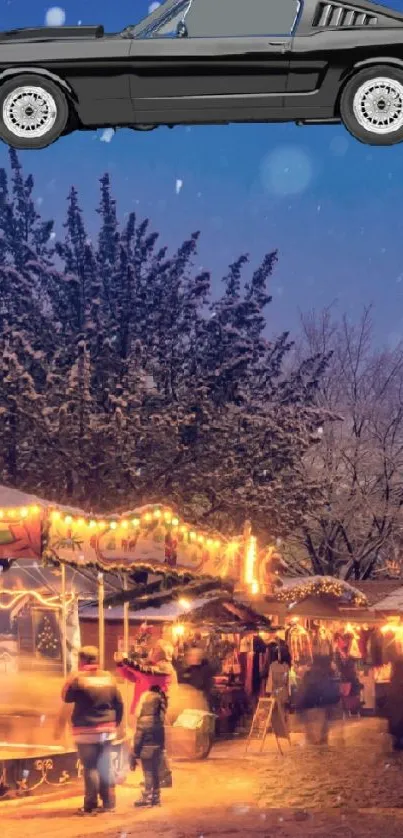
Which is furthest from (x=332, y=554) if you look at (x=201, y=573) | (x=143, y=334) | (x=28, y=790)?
(x=28, y=790)

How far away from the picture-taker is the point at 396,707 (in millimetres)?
20203

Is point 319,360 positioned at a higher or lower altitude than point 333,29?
higher

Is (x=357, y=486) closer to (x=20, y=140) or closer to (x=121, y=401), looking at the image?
(x=121, y=401)

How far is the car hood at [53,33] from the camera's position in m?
8.19

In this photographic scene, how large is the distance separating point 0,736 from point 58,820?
2.24 meters

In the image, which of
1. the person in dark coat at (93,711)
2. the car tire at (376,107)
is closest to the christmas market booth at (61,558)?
the person in dark coat at (93,711)

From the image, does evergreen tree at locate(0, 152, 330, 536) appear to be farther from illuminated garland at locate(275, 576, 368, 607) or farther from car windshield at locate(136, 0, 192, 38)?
car windshield at locate(136, 0, 192, 38)

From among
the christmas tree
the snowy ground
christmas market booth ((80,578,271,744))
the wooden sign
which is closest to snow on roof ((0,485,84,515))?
the snowy ground

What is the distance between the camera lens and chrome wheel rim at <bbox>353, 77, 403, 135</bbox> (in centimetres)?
809

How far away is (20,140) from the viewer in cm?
823

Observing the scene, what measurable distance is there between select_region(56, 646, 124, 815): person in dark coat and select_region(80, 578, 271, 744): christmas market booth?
209 inches

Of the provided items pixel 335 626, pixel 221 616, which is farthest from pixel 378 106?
pixel 335 626

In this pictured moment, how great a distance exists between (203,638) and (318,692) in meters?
3.02

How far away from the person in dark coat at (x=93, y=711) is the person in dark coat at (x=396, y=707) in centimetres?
763
